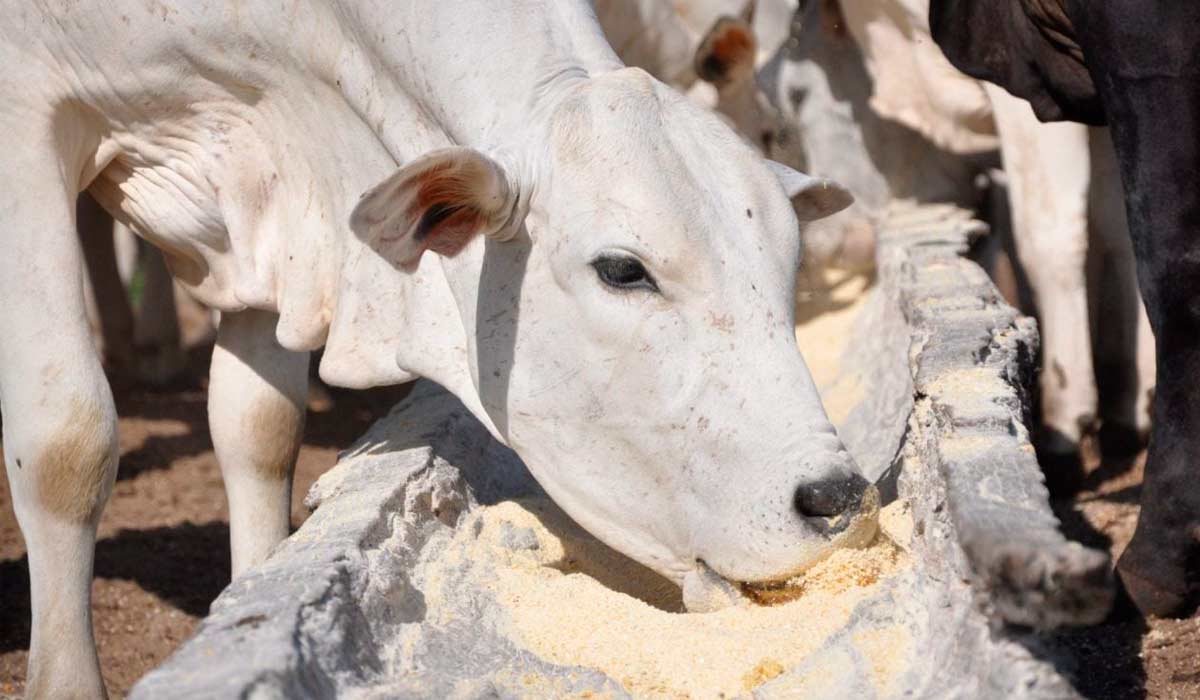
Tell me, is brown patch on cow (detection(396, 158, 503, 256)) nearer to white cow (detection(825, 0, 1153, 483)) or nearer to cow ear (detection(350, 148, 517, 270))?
cow ear (detection(350, 148, 517, 270))

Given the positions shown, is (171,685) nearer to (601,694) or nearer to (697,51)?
(601,694)

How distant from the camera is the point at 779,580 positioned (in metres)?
2.76

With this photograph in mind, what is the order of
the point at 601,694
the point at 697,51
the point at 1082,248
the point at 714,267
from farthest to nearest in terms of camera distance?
the point at 697,51, the point at 1082,248, the point at 714,267, the point at 601,694

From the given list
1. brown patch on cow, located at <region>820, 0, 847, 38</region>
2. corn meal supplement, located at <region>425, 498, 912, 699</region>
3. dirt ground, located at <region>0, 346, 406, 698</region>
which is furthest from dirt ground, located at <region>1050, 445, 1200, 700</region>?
brown patch on cow, located at <region>820, 0, 847, 38</region>

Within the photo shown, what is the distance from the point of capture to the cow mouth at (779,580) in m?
2.70

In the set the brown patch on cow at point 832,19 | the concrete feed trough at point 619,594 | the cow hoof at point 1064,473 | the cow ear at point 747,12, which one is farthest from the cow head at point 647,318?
the brown patch on cow at point 832,19

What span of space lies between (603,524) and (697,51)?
316 cm

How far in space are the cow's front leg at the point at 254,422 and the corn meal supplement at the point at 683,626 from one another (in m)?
1.00

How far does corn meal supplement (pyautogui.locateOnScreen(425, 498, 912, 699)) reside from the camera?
2629mm

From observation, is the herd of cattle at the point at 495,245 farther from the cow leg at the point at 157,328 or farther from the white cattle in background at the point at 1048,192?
the cow leg at the point at 157,328

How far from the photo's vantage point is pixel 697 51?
586 centimetres

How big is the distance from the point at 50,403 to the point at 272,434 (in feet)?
2.41

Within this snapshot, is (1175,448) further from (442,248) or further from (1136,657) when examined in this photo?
(442,248)

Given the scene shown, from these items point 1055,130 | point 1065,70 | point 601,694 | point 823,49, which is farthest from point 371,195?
point 823,49
